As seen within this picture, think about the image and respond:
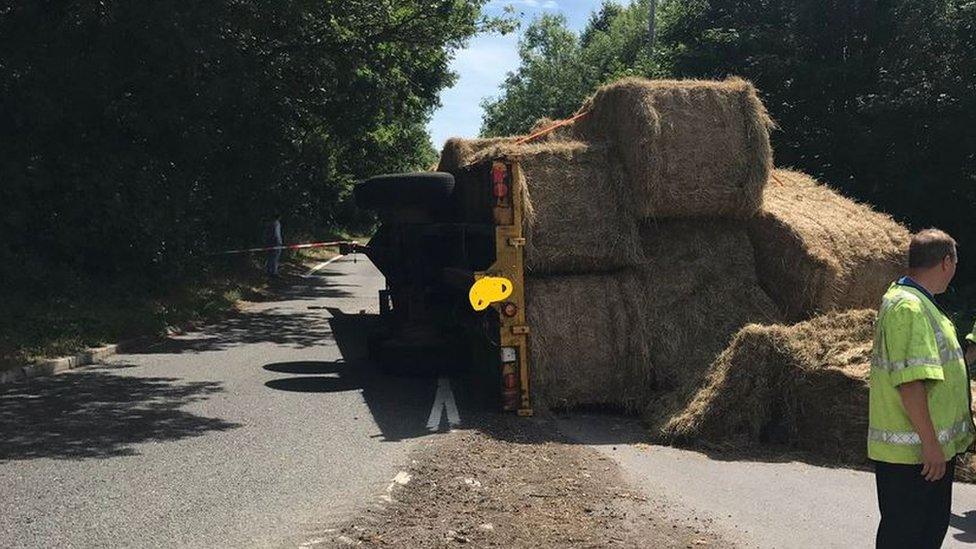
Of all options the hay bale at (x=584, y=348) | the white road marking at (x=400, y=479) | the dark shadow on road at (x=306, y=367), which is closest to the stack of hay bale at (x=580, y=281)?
the hay bale at (x=584, y=348)

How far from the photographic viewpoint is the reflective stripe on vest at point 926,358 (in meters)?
3.29

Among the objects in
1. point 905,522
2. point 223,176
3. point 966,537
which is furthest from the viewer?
point 223,176

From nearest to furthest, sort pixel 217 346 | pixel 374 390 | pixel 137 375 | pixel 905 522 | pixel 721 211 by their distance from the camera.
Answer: pixel 905 522 < pixel 721 211 < pixel 374 390 < pixel 137 375 < pixel 217 346

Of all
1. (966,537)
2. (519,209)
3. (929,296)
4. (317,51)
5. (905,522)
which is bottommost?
(966,537)

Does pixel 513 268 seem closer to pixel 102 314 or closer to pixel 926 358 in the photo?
pixel 926 358

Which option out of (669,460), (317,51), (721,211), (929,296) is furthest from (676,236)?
(317,51)

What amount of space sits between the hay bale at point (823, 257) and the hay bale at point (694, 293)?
0.64ft

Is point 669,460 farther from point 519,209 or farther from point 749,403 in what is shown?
point 519,209

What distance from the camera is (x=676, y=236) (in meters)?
8.77

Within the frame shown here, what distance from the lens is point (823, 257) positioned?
809 centimetres

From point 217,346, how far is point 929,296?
1137 cm

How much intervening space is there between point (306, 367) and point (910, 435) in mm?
8773

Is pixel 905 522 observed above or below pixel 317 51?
below

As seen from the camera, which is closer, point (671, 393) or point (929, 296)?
point (929, 296)
